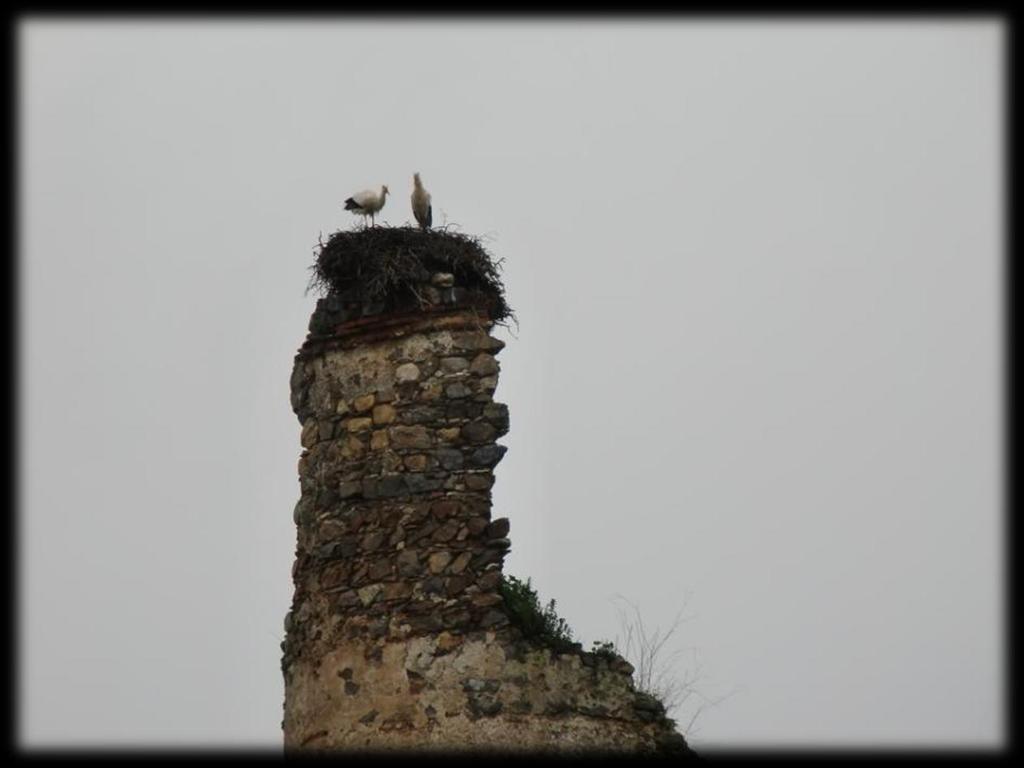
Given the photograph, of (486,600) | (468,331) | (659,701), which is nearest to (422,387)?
(468,331)

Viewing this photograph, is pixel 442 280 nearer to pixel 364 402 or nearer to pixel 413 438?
pixel 364 402

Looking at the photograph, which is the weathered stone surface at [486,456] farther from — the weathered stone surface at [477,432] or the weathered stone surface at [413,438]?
the weathered stone surface at [413,438]

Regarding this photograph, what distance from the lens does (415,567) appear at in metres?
12.4

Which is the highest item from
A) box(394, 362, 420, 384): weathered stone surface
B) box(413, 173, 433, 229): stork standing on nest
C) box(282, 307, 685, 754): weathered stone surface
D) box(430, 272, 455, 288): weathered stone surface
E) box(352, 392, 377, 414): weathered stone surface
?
box(413, 173, 433, 229): stork standing on nest

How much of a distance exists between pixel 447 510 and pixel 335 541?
681mm

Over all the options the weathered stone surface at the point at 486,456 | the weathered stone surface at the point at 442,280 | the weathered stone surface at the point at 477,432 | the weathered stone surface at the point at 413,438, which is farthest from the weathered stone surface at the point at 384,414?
the weathered stone surface at the point at 442,280

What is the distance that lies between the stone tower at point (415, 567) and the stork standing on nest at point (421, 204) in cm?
155

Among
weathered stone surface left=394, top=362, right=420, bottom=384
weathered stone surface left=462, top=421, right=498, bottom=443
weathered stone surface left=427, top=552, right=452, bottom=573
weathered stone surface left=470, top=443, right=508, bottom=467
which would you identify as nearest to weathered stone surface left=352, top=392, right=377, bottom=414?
weathered stone surface left=394, top=362, right=420, bottom=384

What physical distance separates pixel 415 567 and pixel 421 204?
322 centimetres

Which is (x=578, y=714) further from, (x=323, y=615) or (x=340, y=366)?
(x=340, y=366)

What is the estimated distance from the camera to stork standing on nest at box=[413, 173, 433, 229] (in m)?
14.7

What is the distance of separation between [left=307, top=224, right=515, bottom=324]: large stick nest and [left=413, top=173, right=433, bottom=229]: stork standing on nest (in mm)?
1445

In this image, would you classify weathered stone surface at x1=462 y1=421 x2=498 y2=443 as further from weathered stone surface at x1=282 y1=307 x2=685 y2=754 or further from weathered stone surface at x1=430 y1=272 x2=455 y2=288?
weathered stone surface at x1=430 y1=272 x2=455 y2=288

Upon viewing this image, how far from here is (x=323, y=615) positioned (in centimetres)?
1260
